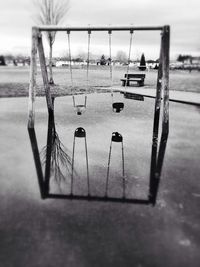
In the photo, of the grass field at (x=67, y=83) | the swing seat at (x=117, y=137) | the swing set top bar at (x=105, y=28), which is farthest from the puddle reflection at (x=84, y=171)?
the grass field at (x=67, y=83)

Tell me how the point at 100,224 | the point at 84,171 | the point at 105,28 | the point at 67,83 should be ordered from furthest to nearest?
1. the point at 67,83
2. the point at 105,28
3. the point at 84,171
4. the point at 100,224

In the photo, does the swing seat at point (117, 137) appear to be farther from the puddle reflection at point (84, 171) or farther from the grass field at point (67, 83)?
the grass field at point (67, 83)

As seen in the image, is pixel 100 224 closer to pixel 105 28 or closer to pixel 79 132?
pixel 79 132

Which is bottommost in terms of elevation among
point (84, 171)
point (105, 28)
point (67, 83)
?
point (67, 83)

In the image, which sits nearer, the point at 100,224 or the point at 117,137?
the point at 100,224

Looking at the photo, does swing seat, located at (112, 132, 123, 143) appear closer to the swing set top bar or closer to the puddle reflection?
the puddle reflection

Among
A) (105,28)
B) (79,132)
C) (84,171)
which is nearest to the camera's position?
(84,171)

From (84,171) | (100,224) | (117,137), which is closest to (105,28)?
(117,137)

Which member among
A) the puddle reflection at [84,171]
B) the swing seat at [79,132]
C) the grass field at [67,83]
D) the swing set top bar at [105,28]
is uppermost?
the swing set top bar at [105,28]

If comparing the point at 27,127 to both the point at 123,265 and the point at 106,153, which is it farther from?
the point at 123,265

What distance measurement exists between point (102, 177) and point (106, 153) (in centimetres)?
128

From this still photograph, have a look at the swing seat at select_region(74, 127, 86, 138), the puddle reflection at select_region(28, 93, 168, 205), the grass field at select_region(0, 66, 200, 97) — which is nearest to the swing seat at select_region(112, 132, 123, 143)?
the puddle reflection at select_region(28, 93, 168, 205)

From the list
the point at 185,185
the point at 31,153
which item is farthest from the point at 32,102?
the point at 185,185

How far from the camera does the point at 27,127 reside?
8391 millimetres
